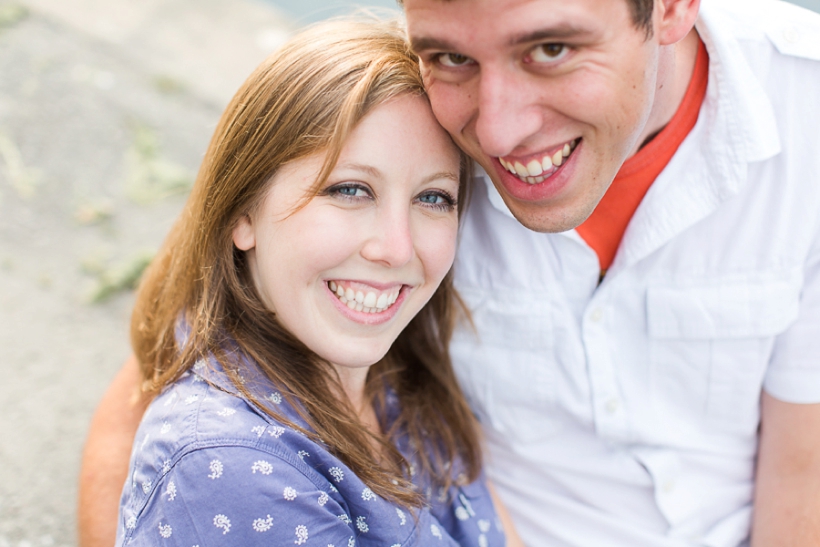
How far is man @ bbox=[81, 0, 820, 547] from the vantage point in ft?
5.21

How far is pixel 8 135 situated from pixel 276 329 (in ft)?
6.89

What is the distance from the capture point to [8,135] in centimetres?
314

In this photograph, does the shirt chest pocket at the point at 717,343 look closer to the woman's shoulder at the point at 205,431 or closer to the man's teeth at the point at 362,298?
the man's teeth at the point at 362,298

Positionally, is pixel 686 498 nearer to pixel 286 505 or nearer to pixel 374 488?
pixel 374 488

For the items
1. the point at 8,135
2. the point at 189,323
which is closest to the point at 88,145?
the point at 8,135

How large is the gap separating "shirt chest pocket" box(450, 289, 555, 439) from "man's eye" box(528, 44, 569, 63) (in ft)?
2.29

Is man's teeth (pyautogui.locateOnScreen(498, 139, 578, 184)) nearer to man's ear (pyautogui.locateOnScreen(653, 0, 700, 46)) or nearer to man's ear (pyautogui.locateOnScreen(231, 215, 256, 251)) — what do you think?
man's ear (pyautogui.locateOnScreen(653, 0, 700, 46))

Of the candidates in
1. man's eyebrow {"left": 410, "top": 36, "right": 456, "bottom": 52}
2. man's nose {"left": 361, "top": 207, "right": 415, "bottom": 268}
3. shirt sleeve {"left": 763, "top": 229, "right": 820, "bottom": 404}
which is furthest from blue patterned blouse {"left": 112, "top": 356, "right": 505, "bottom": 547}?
shirt sleeve {"left": 763, "top": 229, "right": 820, "bottom": 404}

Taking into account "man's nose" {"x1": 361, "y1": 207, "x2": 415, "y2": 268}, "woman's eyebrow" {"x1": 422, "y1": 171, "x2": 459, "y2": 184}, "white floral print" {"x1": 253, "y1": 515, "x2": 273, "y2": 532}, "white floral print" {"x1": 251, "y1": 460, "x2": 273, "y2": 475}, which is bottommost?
"white floral print" {"x1": 253, "y1": 515, "x2": 273, "y2": 532}

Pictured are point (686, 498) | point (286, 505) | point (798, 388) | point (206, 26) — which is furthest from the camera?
point (206, 26)

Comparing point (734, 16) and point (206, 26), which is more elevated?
point (734, 16)

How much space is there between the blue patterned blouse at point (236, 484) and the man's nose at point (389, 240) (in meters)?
0.35

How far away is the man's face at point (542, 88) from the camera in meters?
1.41

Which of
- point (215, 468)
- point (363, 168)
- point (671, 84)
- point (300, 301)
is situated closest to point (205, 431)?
point (215, 468)
